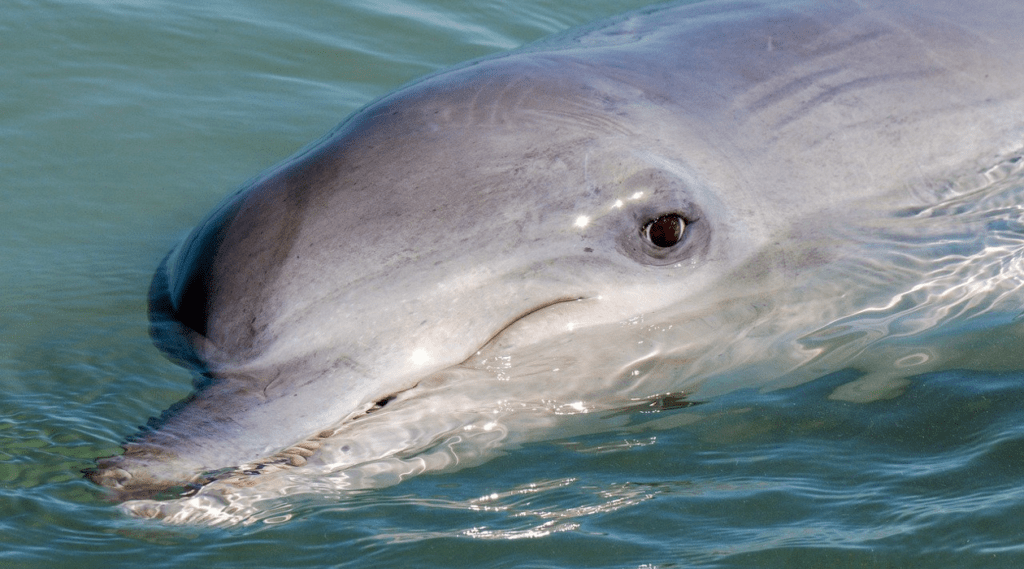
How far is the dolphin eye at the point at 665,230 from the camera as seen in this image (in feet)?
16.5

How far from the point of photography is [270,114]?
9.03m

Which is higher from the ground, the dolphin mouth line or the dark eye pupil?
the dark eye pupil

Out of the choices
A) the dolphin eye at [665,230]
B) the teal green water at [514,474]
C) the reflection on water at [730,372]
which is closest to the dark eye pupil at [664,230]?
the dolphin eye at [665,230]

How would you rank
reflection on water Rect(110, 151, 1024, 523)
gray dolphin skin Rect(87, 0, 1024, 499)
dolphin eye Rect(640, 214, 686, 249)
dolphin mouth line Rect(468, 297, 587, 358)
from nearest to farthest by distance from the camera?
reflection on water Rect(110, 151, 1024, 523)
gray dolphin skin Rect(87, 0, 1024, 499)
dolphin mouth line Rect(468, 297, 587, 358)
dolphin eye Rect(640, 214, 686, 249)

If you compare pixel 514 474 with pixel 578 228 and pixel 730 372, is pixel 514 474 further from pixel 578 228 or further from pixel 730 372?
pixel 730 372

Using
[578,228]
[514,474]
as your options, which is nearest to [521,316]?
[578,228]

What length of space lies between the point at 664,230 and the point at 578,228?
14.7 inches

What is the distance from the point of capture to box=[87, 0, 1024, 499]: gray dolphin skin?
464 centimetres

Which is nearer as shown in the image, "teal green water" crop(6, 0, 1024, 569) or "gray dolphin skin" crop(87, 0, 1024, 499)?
"teal green water" crop(6, 0, 1024, 569)

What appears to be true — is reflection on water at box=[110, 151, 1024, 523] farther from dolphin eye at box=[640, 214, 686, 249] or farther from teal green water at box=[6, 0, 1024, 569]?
dolphin eye at box=[640, 214, 686, 249]

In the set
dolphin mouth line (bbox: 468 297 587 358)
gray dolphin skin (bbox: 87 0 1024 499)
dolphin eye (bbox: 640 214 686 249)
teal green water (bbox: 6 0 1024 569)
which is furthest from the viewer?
dolphin eye (bbox: 640 214 686 249)

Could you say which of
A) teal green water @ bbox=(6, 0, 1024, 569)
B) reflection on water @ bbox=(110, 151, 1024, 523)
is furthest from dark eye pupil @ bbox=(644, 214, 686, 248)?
teal green water @ bbox=(6, 0, 1024, 569)

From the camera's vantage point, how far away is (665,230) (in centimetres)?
505

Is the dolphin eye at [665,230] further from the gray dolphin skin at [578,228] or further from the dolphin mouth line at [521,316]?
the dolphin mouth line at [521,316]
